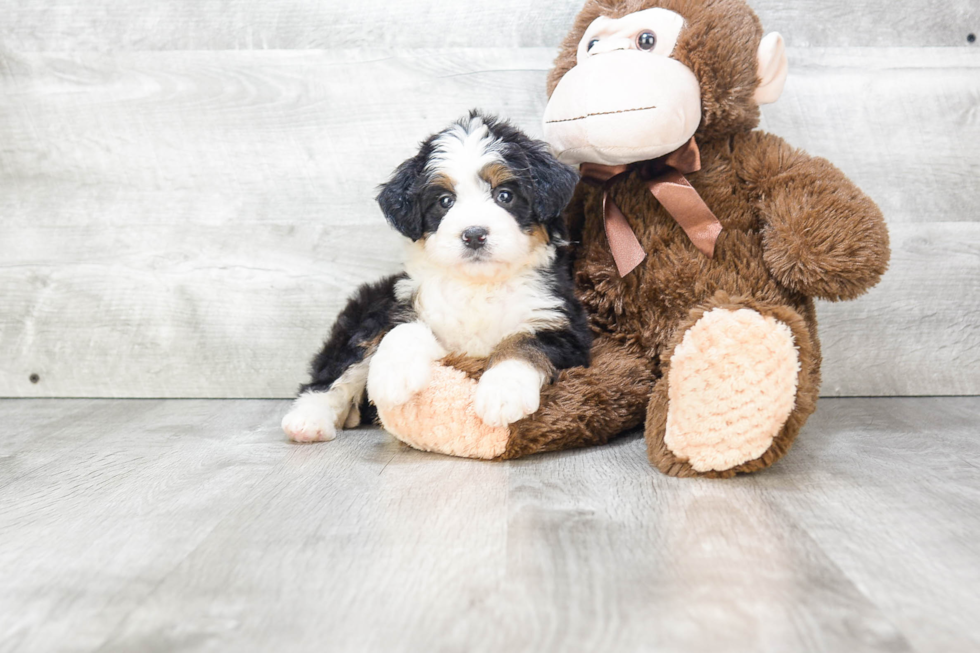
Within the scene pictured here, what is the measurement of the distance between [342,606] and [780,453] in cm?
98

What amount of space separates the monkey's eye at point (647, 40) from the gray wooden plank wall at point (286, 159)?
0.61 metres

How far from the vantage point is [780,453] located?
1.67m

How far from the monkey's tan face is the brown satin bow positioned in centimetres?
6

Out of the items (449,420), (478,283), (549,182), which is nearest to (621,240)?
(549,182)

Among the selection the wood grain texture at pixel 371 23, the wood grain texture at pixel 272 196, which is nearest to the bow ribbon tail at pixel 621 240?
the wood grain texture at pixel 272 196

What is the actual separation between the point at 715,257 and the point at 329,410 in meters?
1.05

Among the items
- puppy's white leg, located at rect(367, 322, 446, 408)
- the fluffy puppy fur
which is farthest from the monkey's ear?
puppy's white leg, located at rect(367, 322, 446, 408)

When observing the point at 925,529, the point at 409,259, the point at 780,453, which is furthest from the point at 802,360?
the point at 409,259

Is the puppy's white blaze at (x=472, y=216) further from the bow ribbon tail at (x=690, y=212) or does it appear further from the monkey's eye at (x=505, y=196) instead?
the bow ribbon tail at (x=690, y=212)

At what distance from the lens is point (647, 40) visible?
1940mm

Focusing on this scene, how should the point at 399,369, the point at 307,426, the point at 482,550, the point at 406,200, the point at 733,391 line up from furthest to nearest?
the point at 307,426 → the point at 406,200 → the point at 399,369 → the point at 733,391 → the point at 482,550

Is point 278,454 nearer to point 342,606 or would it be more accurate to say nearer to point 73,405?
point 342,606

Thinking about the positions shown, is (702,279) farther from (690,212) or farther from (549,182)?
(549,182)

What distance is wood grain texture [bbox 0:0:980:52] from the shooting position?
8.14 feet
